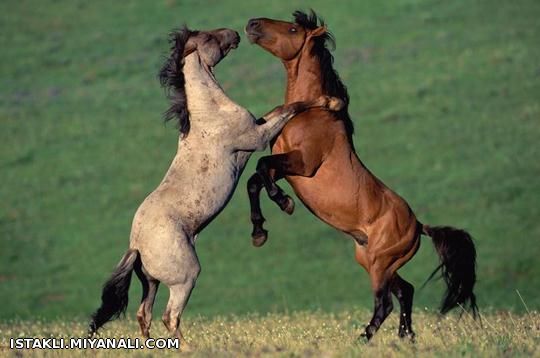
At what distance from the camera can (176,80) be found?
959cm

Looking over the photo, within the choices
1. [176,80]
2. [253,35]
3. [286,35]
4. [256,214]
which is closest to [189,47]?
[176,80]

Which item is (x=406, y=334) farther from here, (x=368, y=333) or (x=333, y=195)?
(x=333, y=195)

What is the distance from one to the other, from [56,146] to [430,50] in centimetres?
1033

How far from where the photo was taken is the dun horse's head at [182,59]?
950 cm

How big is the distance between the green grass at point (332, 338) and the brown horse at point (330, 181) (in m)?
0.50

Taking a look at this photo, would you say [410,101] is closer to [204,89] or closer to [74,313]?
[74,313]

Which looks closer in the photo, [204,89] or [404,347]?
[404,347]

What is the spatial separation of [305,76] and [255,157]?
17927 millimetres

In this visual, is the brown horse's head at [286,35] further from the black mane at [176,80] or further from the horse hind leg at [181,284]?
the horse hind leg at [181,284]

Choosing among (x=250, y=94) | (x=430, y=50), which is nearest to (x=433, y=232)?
(x=250, y=94)

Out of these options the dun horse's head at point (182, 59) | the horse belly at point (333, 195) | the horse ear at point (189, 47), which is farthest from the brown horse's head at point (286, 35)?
the horse belly at point (333, 195)

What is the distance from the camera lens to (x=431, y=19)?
36.8 m

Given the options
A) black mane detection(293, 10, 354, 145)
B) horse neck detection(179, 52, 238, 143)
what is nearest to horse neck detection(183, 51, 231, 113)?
horse neck detection(179, 52, 238, 143)

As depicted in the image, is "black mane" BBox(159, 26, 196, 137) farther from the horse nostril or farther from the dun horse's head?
the horse nostril
